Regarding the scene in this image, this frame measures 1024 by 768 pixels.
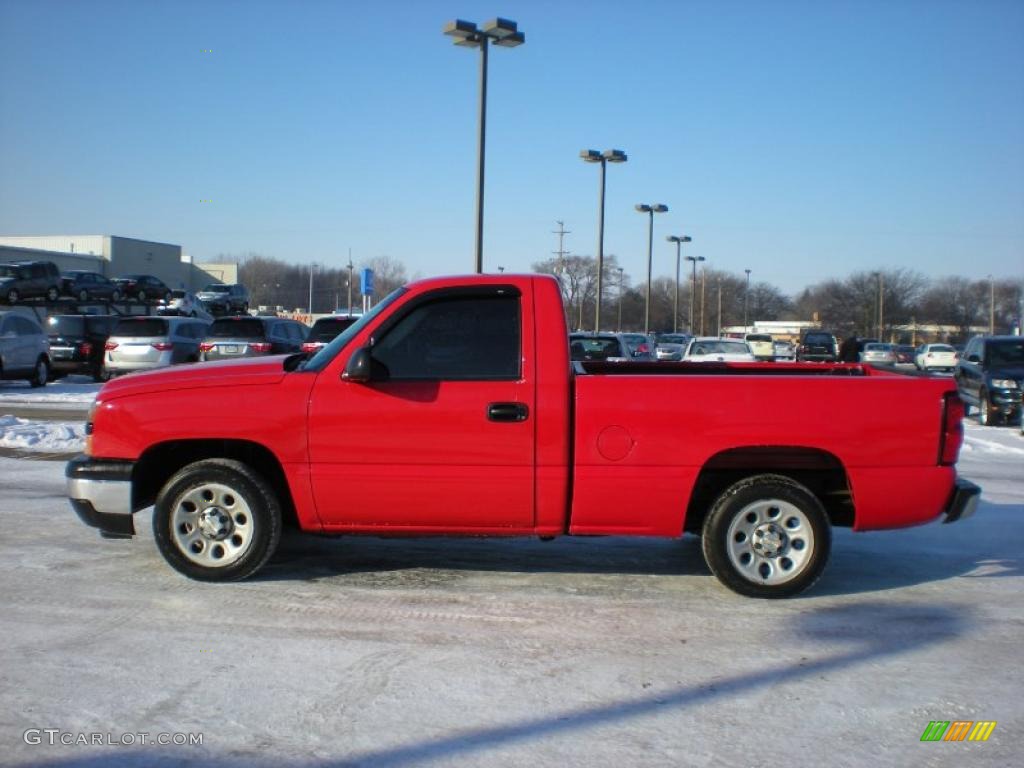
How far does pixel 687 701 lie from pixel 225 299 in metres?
47.9

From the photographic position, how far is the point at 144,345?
20.8 m

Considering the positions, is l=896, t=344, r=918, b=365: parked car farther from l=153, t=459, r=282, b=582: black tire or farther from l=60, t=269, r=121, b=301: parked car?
l=153, t=459, r=282, b=582: black tire

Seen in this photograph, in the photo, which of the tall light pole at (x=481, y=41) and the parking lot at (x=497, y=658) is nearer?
the parking lot at (x=497, y=658)

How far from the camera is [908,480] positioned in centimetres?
554

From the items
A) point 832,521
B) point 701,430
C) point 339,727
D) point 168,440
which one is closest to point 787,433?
point 701,430

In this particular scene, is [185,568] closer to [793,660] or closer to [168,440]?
[168,440]

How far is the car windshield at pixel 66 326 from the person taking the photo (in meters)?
24.6

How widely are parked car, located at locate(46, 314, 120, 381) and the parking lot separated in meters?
18.8

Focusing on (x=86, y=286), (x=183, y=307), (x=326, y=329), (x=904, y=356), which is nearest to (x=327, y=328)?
(x=326, y=329)

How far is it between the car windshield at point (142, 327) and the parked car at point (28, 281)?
14494 millimetres

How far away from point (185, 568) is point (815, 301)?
113 m

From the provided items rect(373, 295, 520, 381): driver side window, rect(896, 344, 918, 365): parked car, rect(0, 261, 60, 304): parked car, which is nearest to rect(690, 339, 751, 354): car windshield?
rect(373, 295, 520, 381): driver side window

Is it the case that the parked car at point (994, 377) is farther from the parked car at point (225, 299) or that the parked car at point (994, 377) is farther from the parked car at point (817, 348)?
the parked car at point (225, 299)

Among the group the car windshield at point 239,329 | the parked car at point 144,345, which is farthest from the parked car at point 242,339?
the parked car at point 144,345
